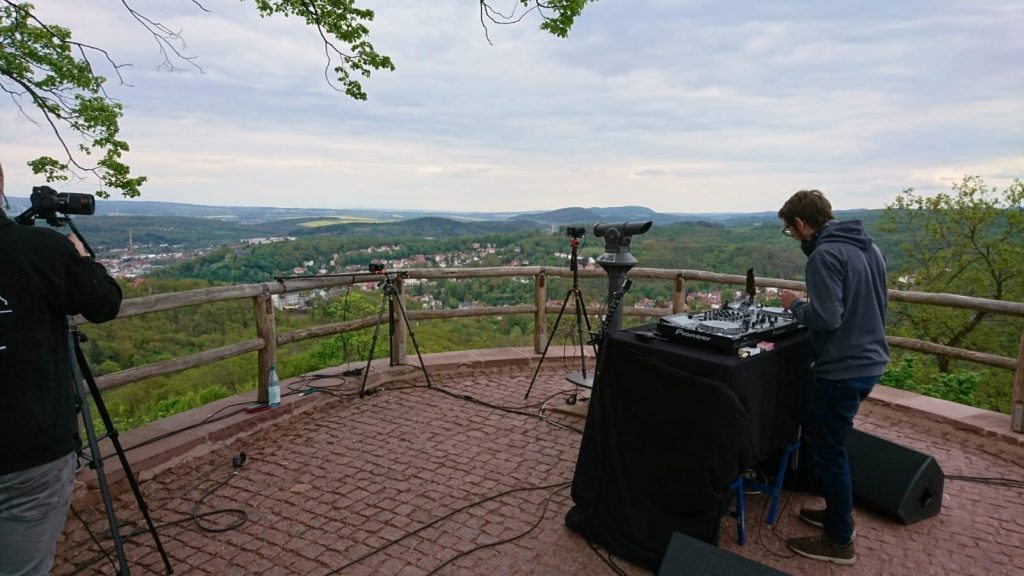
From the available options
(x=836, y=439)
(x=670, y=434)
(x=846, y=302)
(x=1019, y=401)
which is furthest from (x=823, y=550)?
(x=1019, y=401)

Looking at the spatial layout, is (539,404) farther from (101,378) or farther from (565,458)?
(101,378)

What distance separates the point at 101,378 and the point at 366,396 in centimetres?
208

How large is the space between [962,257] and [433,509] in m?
16.0

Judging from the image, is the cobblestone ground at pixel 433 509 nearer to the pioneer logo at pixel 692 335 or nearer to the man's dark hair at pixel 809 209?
the pioneer logo at pixel 692 335

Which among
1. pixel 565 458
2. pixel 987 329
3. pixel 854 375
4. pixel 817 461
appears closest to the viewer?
Result: pixel 854 375

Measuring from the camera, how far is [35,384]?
5.64 ft

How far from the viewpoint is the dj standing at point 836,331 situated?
244 centimetres

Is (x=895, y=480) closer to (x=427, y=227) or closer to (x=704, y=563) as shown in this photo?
(x=704, y=563)

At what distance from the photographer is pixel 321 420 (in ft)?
14.7

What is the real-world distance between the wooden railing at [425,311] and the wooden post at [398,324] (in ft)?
0.03

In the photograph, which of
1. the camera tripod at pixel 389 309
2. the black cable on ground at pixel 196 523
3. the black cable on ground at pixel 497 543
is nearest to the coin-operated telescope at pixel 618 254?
the black cable on ground at pixel 497 543

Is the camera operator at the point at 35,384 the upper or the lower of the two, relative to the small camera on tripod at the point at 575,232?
lower

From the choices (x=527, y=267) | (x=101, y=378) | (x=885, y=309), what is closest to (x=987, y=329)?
(x=527, y=267)

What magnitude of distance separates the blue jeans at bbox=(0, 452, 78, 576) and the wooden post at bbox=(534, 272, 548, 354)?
4469 mm
